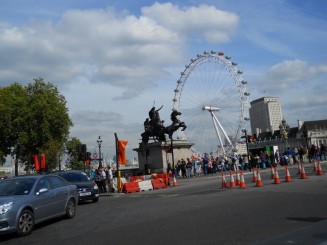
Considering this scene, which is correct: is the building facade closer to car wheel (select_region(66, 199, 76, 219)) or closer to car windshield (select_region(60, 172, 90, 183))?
car windshield (select_region(60, 172, 90, 183))

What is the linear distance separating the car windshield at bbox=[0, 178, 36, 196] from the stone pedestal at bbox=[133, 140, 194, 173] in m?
29.1

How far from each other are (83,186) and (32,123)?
4252cm

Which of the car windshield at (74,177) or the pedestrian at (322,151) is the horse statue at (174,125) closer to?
the pedestrian at (322,151)

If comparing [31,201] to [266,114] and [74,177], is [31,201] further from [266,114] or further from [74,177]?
[266,114]

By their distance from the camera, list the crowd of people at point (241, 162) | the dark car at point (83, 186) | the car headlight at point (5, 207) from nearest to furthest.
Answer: the car headlight at point (5, 207) → the dark car at point (83, 186) → the crowd of people at point (241, 162)

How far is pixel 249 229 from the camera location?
349 inches

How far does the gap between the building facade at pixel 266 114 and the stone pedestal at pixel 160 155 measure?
324 feet

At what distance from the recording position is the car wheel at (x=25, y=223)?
32.6ft

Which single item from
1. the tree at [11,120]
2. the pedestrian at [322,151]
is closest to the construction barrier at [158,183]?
the pedestrian at [322,151]

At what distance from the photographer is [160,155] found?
4197 centimetres

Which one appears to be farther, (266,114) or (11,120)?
(266,114)

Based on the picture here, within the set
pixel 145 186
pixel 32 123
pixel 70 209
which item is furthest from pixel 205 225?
pixel 32 123

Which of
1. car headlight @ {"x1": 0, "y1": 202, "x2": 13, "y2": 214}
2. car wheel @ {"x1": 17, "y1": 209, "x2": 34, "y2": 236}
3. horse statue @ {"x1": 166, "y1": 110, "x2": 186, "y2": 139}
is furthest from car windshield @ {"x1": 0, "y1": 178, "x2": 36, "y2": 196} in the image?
horse statue @ {"x1": 166, "y1": 110, "x2": 186, "y2": 139}

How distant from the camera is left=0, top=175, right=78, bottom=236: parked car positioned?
31.8 ft
